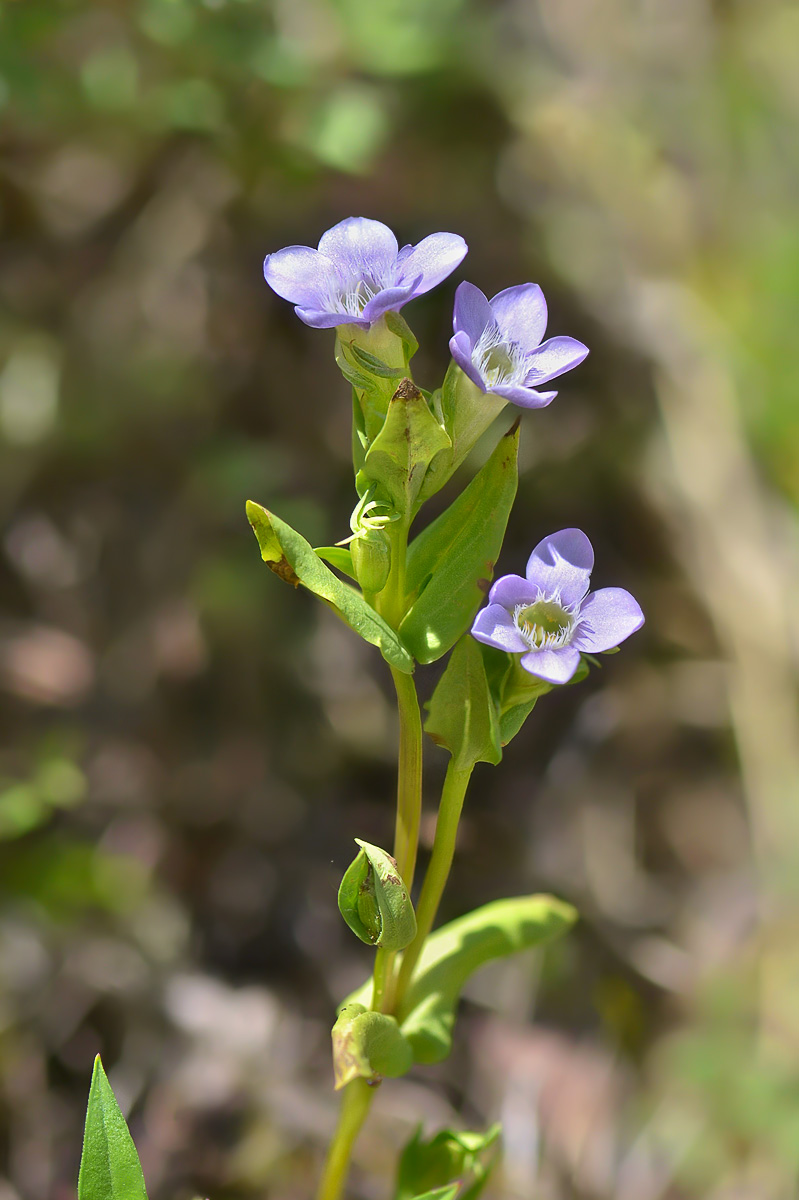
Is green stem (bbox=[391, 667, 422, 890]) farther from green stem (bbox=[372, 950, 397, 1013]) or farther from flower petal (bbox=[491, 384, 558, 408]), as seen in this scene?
flower petal (bbox=[491, 384, 558, 408])

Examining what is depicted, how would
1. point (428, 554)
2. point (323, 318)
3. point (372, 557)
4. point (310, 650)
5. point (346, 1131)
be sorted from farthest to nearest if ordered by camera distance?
point (310, 650)
point (346, 1131)
point (428, 554)
point (372, 557)
point (323, 318)

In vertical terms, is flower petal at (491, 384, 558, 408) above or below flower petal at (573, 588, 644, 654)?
above

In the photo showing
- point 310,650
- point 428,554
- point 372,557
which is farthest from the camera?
point 310,650

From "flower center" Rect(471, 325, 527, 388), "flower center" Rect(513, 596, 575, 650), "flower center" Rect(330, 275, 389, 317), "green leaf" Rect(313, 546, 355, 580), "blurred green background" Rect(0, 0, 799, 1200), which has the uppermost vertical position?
"flower center" Rect(330, 275, 389, 317)

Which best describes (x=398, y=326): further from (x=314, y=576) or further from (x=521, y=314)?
(x=314, y=576)

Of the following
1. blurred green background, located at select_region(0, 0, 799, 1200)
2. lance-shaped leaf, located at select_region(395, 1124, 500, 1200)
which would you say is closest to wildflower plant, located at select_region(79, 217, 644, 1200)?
lance-shaped leaf, located at select_region(395, 1124, 500, 1200)

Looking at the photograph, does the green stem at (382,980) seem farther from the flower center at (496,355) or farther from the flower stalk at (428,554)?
the flower center at (496,355)

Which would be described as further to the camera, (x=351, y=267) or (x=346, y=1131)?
(x=346, y=1131)

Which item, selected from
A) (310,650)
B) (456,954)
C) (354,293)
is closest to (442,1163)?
(456,954)
